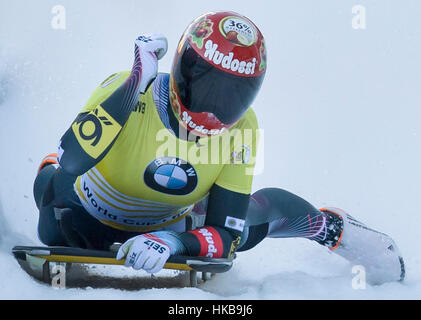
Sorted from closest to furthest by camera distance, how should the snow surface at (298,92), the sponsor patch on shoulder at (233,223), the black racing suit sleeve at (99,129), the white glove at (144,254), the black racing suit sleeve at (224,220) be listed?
1. the white glove at (144,254)
2. the black racing suit sleeve at (99,129)
3. the black racing suit sleeve at (224,220)
4. the sponsor patch on shoulder at (233,223)
5. the snow surface at (298,92)

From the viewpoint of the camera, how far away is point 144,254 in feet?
10.3

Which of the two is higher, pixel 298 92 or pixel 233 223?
pixel 298 92

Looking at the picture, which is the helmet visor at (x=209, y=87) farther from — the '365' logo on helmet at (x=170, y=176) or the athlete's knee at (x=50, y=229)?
the athlete's knee at (x=50, y=229)

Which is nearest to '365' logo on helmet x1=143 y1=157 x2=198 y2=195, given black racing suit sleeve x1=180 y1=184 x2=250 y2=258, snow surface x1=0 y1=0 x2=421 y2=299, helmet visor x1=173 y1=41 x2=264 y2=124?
black racing suit sleeve x1=180 y1=184 x2=250 y2=258

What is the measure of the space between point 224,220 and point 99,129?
81cm

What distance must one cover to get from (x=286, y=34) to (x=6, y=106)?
261 centimetres

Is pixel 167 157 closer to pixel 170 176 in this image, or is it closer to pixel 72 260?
pixel 170 176

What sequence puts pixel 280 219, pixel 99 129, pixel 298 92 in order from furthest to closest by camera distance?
pixel 298 92 → pixel 280 219 → pixel 99 129

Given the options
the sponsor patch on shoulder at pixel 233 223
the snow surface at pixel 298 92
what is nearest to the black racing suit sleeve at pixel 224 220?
the sponsor patch on shoulder at pixel 233 223

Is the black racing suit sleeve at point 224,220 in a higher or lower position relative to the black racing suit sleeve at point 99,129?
lower

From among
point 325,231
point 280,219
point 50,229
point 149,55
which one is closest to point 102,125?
point 149,55

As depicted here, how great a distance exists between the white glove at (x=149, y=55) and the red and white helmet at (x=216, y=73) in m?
0.10

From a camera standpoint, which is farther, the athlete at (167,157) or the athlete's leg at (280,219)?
the athlete's leg at (280,219)

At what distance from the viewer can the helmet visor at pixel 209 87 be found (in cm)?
336
